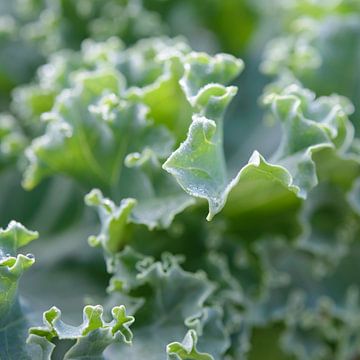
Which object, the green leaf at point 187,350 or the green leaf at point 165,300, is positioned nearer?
the green leaf at point 187,350

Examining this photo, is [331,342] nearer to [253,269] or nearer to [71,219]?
[253,269]

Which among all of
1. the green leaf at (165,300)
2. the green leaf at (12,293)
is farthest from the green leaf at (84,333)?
the green leaf at (165,300)

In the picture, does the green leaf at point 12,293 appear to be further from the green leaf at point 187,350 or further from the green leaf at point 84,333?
the green leaf at point 187,350

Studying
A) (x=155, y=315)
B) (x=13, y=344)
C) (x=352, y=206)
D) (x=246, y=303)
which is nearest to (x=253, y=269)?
(x=246, y=303)

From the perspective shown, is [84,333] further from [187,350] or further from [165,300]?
[165,300]

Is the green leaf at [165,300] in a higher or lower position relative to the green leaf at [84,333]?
higher

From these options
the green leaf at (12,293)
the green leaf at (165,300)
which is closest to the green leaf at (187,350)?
the green leaf at (165,300)

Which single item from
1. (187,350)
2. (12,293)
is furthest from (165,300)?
(12,293)

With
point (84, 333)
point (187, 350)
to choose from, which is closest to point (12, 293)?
point (84, 333)

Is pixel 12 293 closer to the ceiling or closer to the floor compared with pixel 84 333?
closer to the ceiling

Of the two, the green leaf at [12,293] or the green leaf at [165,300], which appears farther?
the green leaf at [165,300]

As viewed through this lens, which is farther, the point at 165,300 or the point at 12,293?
the point at 165,300
